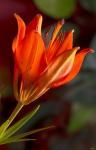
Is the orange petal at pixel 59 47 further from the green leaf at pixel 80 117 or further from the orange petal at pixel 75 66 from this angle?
the green leaf at pixel 80 117

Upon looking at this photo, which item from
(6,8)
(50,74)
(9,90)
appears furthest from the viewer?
(6,8)

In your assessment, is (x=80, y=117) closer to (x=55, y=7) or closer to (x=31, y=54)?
(x=55, y=7)

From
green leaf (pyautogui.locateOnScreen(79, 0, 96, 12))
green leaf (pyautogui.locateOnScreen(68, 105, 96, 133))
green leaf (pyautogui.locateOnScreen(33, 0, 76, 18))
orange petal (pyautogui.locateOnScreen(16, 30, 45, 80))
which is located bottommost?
green leaf (pyautogui.locateOnScreen(68, 105, 96, 133))

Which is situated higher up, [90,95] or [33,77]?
[33,77]

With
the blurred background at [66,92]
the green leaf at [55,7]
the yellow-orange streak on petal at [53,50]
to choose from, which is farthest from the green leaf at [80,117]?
the yellow-orange streak on petal at [53,50]

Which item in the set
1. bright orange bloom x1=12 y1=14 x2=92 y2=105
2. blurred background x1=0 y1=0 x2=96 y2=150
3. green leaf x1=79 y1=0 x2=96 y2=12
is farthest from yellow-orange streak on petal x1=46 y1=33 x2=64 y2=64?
green leaf x1=79 y1=0 x2=96 y2=12

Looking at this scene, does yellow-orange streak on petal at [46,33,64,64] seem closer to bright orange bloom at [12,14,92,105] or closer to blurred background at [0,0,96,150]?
bright orange bloom at [12,14,92,105]

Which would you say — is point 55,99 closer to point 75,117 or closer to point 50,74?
point 75,117

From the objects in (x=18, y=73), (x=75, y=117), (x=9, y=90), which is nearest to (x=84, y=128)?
(x=75, y=117)
